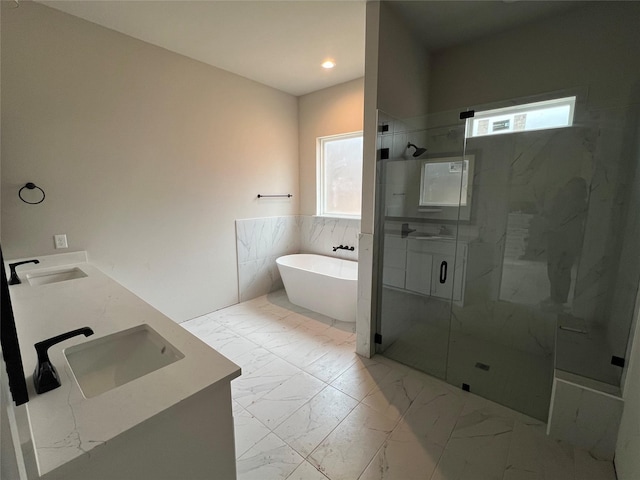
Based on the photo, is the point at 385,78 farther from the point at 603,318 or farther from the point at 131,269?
the point at 131,269

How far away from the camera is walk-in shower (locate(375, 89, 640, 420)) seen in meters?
2.05

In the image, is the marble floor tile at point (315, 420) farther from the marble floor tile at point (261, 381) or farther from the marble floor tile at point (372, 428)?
the marble floor tile at point (261, 381)

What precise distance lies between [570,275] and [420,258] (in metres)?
1.20

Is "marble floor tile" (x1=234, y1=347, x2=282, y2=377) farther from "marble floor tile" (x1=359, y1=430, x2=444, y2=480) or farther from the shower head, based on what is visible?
the shower head

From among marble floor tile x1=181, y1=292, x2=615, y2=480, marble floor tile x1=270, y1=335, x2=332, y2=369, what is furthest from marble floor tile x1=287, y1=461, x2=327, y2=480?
marble floor tile x1=270, y1=335, x2=332, y2=369

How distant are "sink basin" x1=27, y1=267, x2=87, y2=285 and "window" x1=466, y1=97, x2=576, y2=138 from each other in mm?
3426

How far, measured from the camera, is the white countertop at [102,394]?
73 centimetres

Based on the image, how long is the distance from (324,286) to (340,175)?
1599 mm

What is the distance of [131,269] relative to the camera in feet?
8.94

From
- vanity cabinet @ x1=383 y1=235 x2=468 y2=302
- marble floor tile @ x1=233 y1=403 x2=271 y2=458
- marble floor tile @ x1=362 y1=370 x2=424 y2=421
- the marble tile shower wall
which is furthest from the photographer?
the marble tile shower wall

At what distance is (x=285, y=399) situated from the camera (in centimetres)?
206

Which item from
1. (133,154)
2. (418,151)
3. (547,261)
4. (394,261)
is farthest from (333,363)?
(133,154)

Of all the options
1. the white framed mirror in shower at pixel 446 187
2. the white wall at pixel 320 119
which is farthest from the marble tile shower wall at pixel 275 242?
the white framed mirror in shower at pixel 446 187

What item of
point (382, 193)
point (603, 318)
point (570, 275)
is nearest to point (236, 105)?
point (382, 193)
